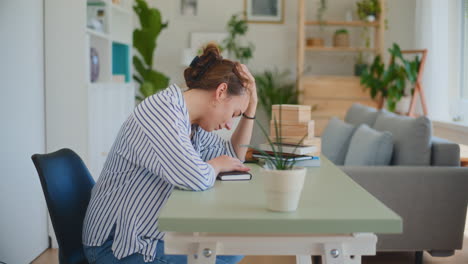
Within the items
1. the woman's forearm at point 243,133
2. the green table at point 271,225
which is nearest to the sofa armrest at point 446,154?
the woman's forearm at point 243,133

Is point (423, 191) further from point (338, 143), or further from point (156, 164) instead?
point (156, 164)

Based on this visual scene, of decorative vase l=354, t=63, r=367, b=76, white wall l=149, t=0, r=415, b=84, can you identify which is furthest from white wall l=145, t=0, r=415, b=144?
decorative vase l=354, t=63, r=367, b=76

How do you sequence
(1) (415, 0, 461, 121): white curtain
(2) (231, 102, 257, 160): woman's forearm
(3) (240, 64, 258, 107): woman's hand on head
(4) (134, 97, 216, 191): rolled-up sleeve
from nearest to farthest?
(4) (134, 97, 216, 191): rolled-up sleeve < (3) (240, 64, 258, 107): woman's hand on head < (2) (231, 102, 257, 160): woman's forearm < (1) (415, 0, 461, 121): white curtain

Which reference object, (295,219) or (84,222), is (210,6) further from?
(295,219)

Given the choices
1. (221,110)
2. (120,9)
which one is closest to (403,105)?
(120,9)

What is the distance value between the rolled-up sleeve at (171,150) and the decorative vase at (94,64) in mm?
2750

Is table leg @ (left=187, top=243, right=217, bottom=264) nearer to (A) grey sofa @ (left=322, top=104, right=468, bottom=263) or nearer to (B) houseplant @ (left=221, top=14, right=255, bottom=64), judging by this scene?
(A) grey sofa @ (left=322, top=104, right=468, bottom=263)

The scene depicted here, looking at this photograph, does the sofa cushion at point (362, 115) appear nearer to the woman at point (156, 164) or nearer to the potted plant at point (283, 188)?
the woman at point (156, 164)

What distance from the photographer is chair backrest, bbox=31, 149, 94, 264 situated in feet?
5.63

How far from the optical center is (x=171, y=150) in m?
1.54

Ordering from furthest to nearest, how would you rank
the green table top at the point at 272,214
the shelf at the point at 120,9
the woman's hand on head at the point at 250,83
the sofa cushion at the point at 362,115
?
the shelf at the point at 120,9, the sofa cushion at the point at 362,115, the woman's hand on head at the point at 250,83, the green table top at the point at 272,214

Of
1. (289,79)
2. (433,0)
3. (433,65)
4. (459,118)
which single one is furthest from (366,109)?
(289,79)

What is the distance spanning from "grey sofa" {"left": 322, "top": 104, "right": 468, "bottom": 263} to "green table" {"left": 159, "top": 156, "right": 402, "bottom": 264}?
5.62 ft

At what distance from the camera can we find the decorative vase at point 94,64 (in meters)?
4.24
